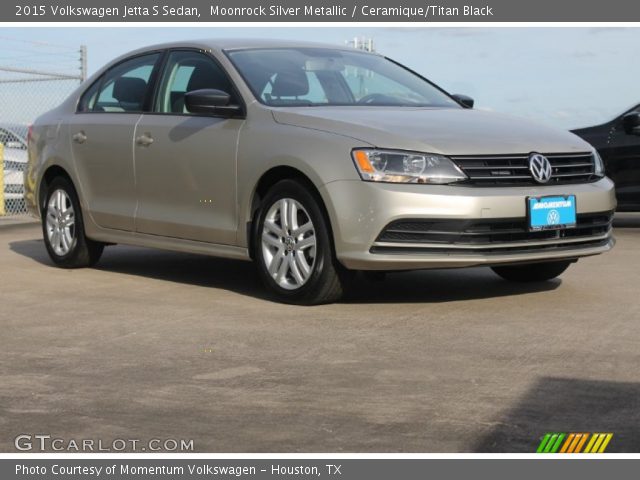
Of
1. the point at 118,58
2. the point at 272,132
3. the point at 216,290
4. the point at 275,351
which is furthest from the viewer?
the point at 118,58

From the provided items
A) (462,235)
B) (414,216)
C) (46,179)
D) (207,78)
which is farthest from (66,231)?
(462,235)

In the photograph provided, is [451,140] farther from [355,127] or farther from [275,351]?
[275,351]

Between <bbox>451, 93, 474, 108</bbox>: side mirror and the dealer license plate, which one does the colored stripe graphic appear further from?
<bbox>451, 93, 474, 108</bbox>: side mirror

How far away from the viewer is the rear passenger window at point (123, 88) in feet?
30.9

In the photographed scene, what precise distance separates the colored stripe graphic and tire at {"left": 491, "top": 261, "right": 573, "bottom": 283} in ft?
13.4

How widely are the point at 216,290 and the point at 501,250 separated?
2.08 meters

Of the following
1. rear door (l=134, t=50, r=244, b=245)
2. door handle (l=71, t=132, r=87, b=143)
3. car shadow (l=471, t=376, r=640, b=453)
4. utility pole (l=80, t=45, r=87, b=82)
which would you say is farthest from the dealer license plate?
utility pole (l=80, t=45, r=87, b=82)

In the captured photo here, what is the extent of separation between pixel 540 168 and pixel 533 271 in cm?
123

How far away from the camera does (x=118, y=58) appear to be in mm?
9977

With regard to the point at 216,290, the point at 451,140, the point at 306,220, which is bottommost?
the point at 216,290

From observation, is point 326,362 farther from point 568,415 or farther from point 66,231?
point 66,231

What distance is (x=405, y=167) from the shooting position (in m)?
7.46

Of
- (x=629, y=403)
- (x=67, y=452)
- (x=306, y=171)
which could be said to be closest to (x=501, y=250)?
(x=306, y=171)

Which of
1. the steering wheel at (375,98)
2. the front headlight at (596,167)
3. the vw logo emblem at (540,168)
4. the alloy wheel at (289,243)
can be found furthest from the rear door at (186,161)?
the front headlight at (596,167)
